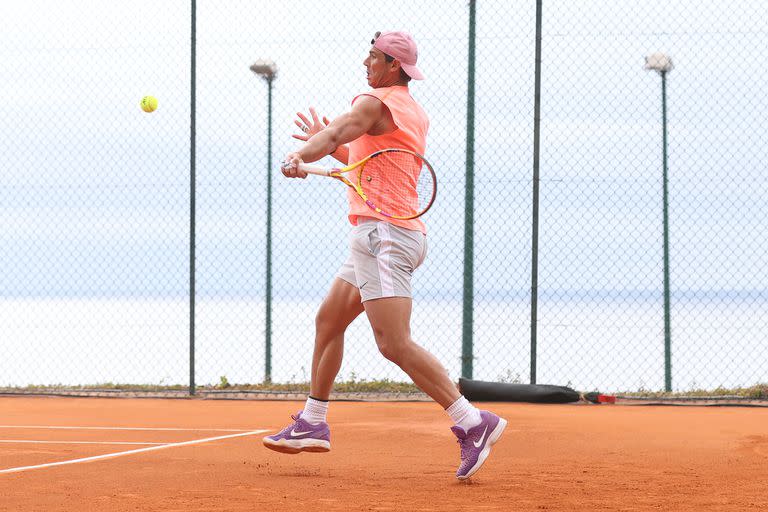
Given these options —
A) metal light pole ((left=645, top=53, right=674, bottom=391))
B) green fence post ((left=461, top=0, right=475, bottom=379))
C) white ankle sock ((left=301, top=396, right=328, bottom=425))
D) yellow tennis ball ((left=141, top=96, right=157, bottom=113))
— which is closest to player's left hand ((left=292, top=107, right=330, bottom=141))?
white ankle sock ((left=301, top=396, right=328, bottom=425))

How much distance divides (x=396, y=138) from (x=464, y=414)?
1.14m

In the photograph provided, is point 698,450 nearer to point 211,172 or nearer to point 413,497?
point 413,497

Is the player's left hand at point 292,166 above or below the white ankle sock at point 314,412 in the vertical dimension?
above

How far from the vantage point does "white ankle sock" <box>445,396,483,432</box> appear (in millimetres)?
4445

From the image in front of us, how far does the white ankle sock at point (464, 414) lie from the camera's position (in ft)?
14.6

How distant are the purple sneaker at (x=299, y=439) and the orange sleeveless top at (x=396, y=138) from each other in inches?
35.1

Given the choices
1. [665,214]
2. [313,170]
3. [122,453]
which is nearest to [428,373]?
[313,170]

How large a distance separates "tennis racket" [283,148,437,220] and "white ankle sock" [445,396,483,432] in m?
0.76

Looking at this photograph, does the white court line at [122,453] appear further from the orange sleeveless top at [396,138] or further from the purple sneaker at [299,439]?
the orange sleeveless top at [396,138]

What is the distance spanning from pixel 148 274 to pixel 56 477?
510 cm

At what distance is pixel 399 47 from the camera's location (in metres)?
4.59

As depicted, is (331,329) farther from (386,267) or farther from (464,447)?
(464,447)

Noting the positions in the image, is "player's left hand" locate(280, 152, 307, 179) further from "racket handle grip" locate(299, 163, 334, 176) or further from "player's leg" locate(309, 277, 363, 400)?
"player's leg" locate(309, 277, 363, 400)

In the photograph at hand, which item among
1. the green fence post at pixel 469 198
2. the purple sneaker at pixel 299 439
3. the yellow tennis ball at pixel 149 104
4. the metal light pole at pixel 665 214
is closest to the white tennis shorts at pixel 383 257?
the purple sneaker at pixel 299 439
